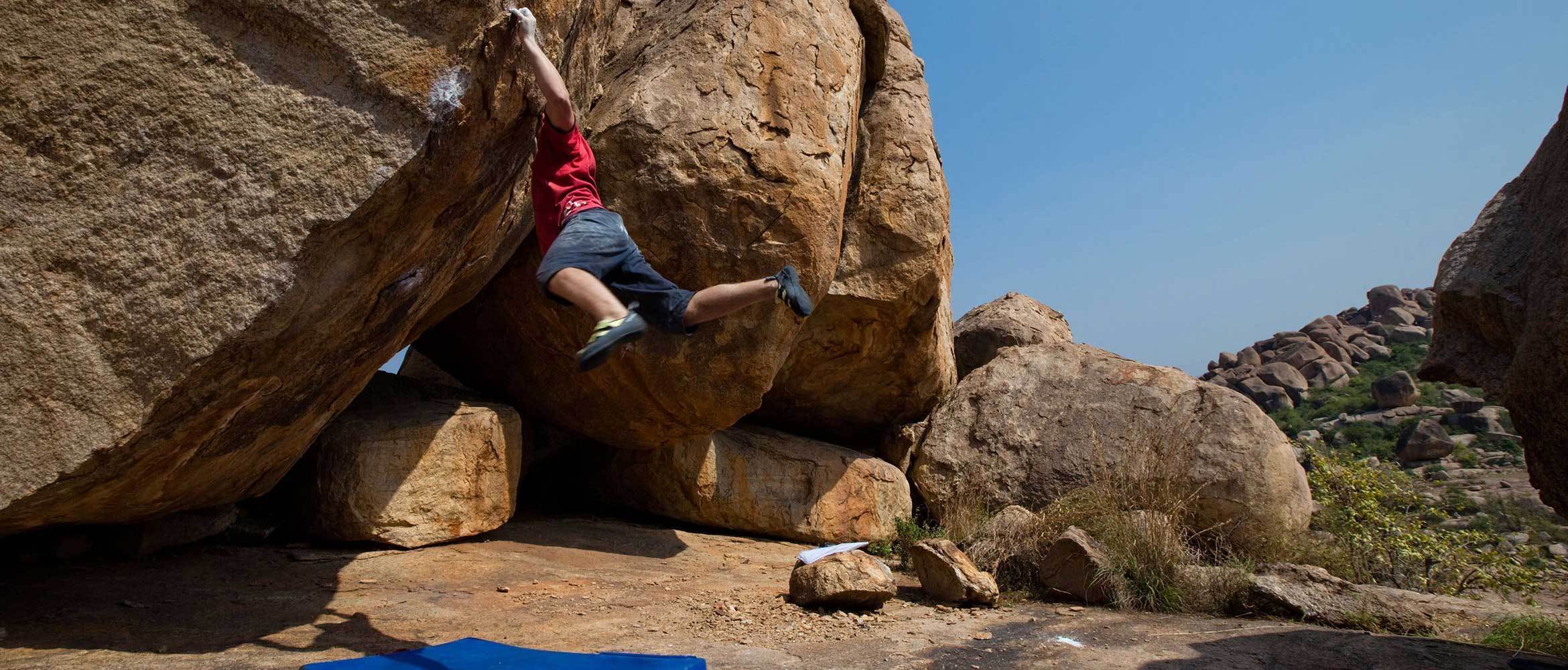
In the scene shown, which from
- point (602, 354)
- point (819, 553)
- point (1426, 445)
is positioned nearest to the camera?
point (602, 354)

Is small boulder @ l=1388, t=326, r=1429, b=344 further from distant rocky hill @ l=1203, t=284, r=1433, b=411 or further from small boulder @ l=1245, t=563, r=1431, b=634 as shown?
small boulder @ l=1245, t=563, r=1431, b=634

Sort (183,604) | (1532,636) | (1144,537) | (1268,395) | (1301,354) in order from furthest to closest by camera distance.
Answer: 1. (1301,354)
2. (1268,395)
3. (1144,537)
4. (1532,636)
5. (183,604)

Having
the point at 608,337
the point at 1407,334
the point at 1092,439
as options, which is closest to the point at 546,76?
the point at 608,337

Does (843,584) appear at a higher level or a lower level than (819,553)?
lower

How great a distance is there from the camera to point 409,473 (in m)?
5.39

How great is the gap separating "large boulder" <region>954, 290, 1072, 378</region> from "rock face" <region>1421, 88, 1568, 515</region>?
228 inches

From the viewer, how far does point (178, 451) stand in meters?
3.90

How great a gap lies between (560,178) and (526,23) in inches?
26.1

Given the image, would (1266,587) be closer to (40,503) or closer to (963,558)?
(963,558)

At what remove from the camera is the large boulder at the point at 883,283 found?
7367 mm

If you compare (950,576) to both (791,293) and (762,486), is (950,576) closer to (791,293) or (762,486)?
(762,486)

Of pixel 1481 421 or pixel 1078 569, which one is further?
pixel 1481 421

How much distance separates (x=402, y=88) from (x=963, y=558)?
3917 mm

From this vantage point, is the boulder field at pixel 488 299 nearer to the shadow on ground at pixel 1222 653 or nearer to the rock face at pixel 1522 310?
the shadow on ground at pixel 1222 653
